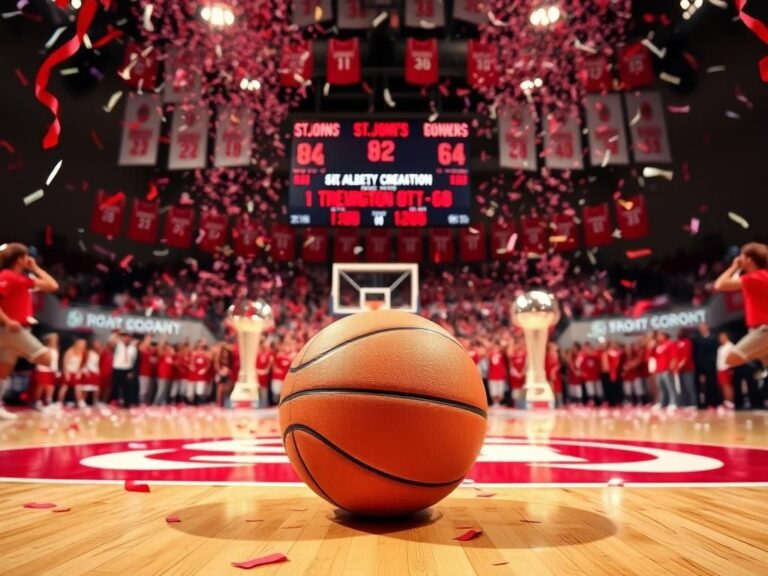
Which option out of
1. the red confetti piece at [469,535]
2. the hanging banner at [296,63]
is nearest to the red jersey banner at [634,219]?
the hanging banner at [296,63]

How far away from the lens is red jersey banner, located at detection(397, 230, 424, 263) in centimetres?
1836

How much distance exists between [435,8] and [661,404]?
10.2 meters

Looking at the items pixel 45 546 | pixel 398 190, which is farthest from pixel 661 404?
pixel 45 546

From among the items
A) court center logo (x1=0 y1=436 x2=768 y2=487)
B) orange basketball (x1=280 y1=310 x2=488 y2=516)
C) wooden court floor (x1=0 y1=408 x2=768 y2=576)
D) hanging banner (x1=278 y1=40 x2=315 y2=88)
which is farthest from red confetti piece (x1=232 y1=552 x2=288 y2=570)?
hanging banner (x1=278 y1=40 x2=315 y2=88)

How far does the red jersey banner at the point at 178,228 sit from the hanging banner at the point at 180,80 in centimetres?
439

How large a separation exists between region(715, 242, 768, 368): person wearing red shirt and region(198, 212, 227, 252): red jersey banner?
1406 centimetres

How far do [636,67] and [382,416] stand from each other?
13.0 metres

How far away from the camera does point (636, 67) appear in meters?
12.6

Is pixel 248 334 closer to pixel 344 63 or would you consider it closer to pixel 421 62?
pixel 344 63

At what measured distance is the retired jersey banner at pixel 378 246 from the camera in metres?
18.2

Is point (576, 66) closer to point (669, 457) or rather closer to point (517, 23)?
point (517, 23)

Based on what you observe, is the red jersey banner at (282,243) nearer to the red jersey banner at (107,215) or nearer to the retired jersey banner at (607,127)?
the red jersey banner at (107,215)

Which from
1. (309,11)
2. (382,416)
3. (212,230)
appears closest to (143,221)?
(212,230)

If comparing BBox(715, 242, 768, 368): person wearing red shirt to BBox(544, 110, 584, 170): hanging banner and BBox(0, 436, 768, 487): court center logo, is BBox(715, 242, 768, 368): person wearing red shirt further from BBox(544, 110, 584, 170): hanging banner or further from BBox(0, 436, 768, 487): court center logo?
BBox(544, 110, 584, 170): hanging banner
